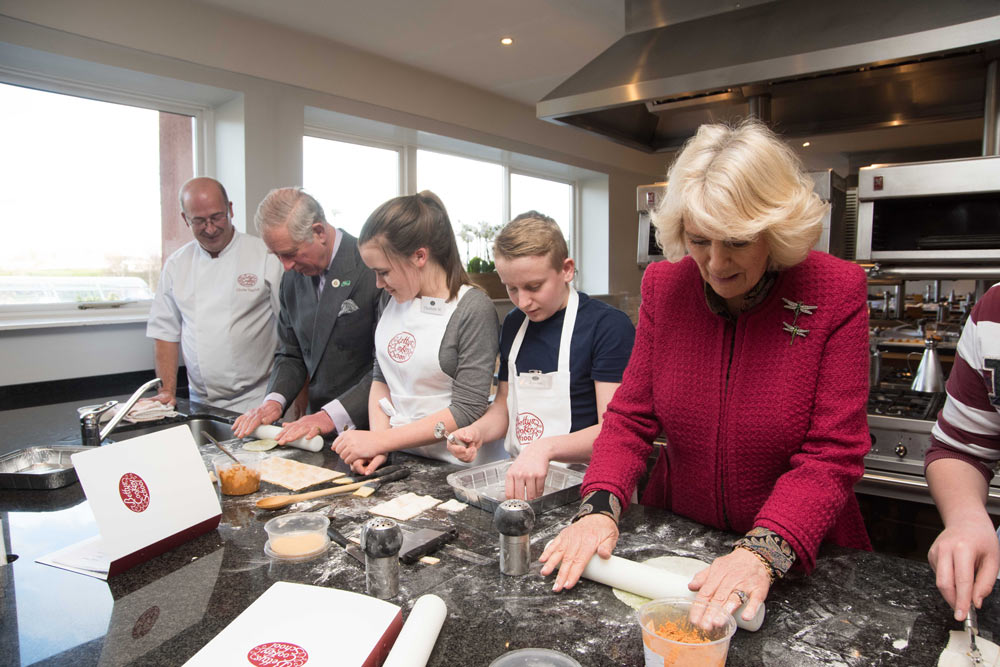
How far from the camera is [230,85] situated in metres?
3.16

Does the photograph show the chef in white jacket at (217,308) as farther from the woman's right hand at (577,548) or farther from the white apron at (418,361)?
the woman's right hand at (577,548)

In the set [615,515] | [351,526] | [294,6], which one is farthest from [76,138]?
[615,515]

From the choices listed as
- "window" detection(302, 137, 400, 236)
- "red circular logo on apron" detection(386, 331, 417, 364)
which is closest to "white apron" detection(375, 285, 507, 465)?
"red circular logo on apron" detection(386, 331, 417, 364)

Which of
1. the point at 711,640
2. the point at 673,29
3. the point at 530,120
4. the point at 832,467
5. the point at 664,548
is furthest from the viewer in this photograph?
the point at 530,120

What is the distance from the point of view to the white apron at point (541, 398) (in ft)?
5.16

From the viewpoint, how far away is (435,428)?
1.55 metres

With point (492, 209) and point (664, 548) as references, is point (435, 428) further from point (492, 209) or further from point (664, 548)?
point (492, 209)

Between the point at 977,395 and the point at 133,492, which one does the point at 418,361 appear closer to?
the point at 133,492

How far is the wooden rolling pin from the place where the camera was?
126 centimetres

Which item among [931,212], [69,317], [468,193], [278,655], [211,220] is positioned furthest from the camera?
[468,193]

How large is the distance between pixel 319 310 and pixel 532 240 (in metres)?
0.88

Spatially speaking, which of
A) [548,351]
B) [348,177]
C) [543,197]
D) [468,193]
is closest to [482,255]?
[468,193]

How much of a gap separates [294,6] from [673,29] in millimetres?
1803

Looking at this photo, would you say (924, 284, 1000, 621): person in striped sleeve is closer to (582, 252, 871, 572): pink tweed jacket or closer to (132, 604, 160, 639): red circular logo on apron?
(582, 252, 871, 572): pink tweed jacket
